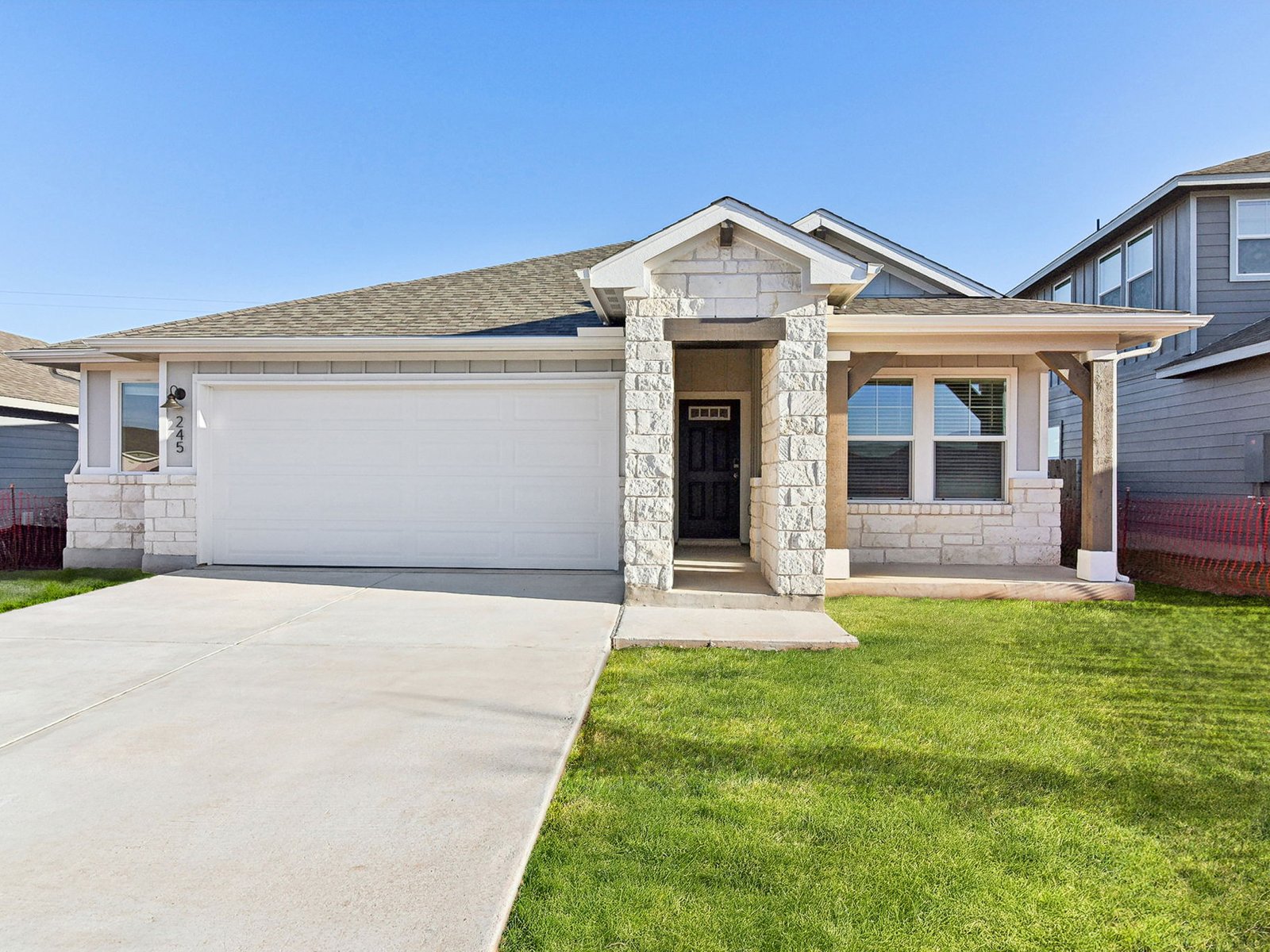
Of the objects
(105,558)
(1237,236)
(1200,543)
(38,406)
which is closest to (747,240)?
(1200,543)

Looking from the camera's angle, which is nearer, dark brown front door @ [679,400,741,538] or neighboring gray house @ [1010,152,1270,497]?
neighboring gray house @ [1010,152,1270,497]

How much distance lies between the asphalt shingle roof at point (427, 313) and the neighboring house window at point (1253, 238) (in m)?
10.2

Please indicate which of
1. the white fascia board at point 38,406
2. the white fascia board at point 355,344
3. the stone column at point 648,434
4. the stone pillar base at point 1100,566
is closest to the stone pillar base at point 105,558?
the white fascia board at point 355,344

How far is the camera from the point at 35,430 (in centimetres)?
1255

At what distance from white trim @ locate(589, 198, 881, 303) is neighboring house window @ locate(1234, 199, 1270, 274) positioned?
29.6 feet

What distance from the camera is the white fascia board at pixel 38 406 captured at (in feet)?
38.0

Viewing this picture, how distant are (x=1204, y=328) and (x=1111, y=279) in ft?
8.44

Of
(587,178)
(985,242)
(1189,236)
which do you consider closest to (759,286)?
(1189,236)

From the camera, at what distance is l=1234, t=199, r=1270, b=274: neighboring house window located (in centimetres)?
1069

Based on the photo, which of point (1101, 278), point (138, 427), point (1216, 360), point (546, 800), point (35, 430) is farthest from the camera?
point (1101, 278)

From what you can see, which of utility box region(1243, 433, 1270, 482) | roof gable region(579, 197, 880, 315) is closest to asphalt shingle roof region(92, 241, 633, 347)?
roof gable region(579, 197, 880, 315)

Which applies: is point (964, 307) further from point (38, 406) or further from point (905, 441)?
point (38, 406)

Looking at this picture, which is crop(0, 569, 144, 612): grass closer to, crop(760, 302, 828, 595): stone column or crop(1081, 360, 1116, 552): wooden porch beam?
crop(760, 302, 828, 595): stone column

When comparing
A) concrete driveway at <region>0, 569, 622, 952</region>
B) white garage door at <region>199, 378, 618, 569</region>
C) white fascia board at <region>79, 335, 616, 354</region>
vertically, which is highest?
white fascia board at <region>79, 335, 616, 354</region>
